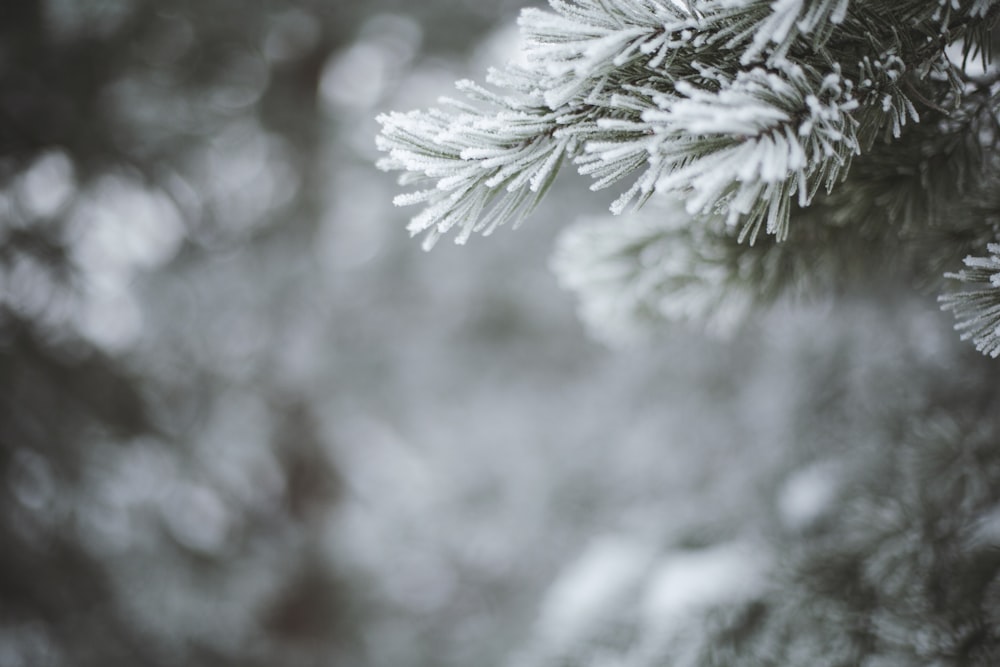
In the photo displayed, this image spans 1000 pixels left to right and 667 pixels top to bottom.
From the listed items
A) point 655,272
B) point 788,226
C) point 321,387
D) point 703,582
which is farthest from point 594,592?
point 321,387

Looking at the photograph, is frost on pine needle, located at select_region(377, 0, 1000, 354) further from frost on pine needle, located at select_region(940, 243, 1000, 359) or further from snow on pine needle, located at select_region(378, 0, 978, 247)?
frost on pine needle, located at select_region(940, 243, 1000, 359)

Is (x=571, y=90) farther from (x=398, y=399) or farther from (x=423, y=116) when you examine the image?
(x=398, y=399)

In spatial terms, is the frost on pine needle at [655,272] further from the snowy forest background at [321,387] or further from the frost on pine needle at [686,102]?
the snowy forest background at [321,387]

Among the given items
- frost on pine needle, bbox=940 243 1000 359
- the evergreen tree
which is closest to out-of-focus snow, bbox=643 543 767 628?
the evergreen tree

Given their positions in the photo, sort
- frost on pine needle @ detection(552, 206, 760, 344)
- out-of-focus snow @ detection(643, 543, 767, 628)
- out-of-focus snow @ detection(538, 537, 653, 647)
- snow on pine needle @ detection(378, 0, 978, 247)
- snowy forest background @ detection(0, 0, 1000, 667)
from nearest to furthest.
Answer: snow on pine needle @ detection(378, 0, 978, 247) → frost on pine needle @ detection(552, 206, 760, 344) → out-of-focus snow @ detection(643, 543, 767, 628) → out-of-focus snow @ detection(538, 537, 653, 647) → snowy forest background @ detection(0, 0, 1000, 667)

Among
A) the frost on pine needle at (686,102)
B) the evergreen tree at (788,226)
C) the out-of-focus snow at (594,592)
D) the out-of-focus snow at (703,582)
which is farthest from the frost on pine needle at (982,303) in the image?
the out-of-focus snow at (594,592)

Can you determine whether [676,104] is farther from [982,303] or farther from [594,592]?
[594,592]
